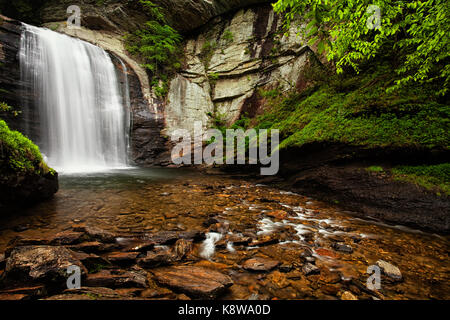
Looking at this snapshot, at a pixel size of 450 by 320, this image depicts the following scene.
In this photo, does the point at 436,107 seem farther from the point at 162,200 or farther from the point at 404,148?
the point at 162,200

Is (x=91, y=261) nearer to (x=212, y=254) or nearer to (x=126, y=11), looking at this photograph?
(x=212, y=254)

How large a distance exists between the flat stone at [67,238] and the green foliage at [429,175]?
556 cm

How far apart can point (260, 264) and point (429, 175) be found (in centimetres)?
389

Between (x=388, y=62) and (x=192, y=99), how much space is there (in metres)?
13.6

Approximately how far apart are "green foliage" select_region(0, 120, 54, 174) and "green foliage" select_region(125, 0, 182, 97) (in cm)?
1332

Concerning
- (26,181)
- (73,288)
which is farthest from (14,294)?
(26,181)

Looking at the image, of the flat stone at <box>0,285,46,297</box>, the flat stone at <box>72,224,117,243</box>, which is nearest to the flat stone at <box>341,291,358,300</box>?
the flat stone at <box>0,285,46,297</box>

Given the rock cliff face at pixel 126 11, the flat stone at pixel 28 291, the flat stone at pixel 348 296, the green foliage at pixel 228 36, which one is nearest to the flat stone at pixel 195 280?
the flat stone at pixel 28 291

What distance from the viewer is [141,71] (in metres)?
16.0

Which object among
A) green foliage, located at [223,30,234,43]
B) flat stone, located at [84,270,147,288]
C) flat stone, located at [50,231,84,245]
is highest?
green foliage, located at [223,30,234,43]

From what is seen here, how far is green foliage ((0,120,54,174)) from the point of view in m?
2.89

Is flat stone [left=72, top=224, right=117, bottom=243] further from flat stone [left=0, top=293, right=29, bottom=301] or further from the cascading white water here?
the cascading white water

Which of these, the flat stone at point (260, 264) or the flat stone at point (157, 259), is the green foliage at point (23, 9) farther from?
the flat stone at point (260, 264)

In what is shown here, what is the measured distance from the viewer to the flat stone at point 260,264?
6.21ft
